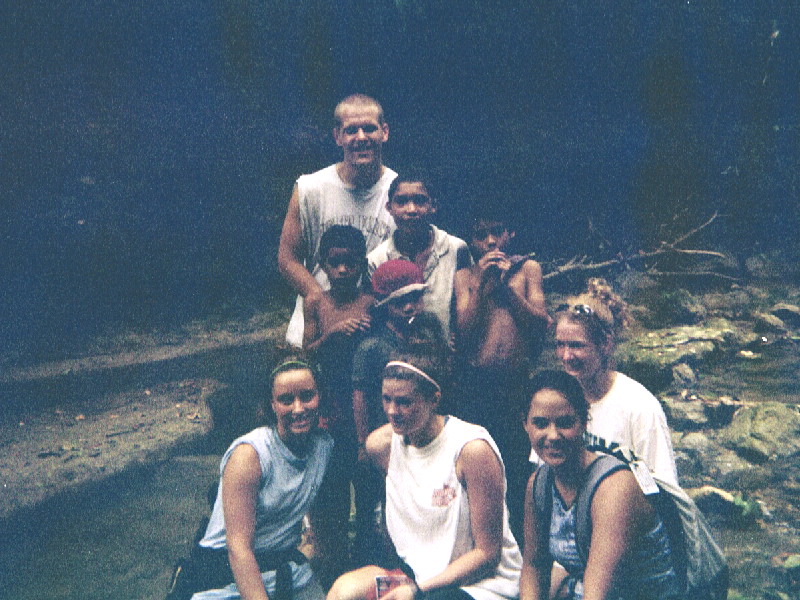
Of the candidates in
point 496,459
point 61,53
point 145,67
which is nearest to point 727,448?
point 496,459

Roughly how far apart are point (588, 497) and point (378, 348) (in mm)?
1128

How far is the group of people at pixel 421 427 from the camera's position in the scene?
9.16 feet

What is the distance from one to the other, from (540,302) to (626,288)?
3.00m

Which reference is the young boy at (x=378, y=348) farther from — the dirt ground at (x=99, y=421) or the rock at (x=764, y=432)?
the dirt ground at (x=99, y=421)

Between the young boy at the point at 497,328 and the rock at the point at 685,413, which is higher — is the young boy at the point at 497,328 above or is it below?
above

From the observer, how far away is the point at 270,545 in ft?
10.4

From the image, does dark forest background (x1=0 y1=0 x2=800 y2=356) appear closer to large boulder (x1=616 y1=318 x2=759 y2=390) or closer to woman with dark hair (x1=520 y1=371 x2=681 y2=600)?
large boulder (x1=616 y1=318 x2=759 y2=390)

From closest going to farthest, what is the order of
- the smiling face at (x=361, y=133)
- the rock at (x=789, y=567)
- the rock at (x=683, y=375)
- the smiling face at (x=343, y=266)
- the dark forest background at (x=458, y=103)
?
the smiling face at (x=343, y=266) → the rock at (x=789, y=567) → the smiling face at (x=361, y=133) → the rock at (x=683, y=375) → the dark forest background at (x=458, y=103)

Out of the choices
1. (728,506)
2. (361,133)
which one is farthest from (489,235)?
(728,506)

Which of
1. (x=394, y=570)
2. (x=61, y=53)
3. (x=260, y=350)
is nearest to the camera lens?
(x=394, y=570)

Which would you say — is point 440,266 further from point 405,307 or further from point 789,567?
point 789,567

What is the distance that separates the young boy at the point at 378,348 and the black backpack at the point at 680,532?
0.79 m

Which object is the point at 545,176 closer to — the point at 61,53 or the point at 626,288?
the point at 626,288

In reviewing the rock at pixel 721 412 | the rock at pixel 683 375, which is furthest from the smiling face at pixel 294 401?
the rock at pixel 683 375
